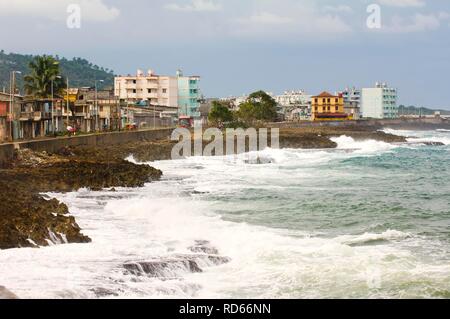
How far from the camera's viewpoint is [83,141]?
52.9 metres

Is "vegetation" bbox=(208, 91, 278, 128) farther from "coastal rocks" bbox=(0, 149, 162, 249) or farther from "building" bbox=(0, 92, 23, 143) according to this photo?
"coastal rocks" bbox=(0, 149, 162, 249)

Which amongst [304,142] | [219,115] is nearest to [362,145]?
[304,142]

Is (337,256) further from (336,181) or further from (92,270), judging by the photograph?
(336,181)

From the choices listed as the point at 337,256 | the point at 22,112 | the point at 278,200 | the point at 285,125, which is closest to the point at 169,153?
the point at 22,112

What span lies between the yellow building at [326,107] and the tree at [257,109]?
1703 centimetres

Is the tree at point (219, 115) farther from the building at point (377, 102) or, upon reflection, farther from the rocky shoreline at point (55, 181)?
the building at point (377, 102)

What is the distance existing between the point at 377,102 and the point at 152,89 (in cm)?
8688

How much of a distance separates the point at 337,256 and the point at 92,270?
233 inches

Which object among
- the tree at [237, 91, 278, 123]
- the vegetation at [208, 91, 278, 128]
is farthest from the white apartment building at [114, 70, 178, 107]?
the tree at [237, 91, 278, 123]

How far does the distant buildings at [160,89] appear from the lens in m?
120

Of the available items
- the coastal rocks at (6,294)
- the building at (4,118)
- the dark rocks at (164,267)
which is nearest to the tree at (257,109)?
the building at (4,118)

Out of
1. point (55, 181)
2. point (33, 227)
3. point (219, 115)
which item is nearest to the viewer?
point (33, 227)

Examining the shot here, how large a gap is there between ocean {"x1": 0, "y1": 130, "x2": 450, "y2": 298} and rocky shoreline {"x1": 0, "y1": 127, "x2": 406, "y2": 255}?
0.60 m

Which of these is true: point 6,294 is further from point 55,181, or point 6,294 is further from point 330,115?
point 330,115
